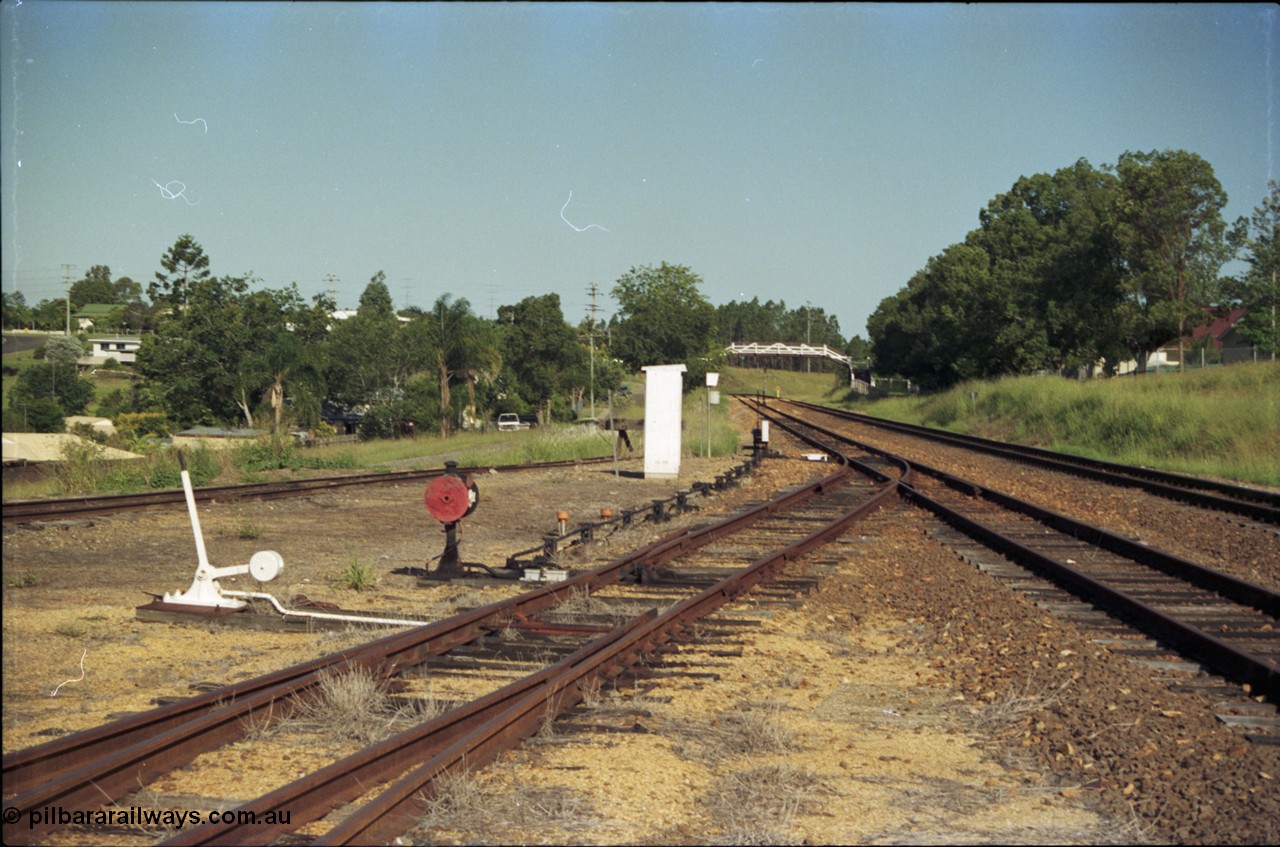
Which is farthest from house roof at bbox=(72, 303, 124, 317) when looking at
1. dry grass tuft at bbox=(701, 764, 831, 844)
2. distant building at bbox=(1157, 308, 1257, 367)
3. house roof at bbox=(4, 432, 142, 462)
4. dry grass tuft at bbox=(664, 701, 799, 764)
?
dry grass tuft at bbox=(701, 764, 831, 844)

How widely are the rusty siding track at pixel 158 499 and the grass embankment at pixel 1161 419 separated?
17289 mm

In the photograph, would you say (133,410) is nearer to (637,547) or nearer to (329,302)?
(329,302)

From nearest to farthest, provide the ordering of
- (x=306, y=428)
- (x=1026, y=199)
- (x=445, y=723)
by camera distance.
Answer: (x=445, y=723)
(x=306, y=428)
(x=1026, y=199)

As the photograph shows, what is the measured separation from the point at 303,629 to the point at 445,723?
3149 millimetres

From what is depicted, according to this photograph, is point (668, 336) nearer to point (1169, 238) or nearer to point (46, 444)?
point (1169, 238)

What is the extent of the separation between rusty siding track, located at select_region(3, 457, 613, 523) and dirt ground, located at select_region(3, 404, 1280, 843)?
396 centimetres

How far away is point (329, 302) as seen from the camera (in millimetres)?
80375

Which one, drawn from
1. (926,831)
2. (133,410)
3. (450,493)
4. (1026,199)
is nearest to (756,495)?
(450,493)

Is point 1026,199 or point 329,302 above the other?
point 1026,199

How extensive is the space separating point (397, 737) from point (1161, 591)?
7503 mm

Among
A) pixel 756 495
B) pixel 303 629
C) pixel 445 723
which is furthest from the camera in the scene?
pixel 756 495

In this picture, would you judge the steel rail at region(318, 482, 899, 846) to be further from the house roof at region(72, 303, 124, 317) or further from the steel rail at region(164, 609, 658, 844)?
the house roof at region(72, 303, 124, 317)

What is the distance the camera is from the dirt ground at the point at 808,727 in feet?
14.7

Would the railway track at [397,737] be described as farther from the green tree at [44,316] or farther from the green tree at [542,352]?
the green tree at [542,352]
